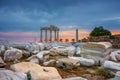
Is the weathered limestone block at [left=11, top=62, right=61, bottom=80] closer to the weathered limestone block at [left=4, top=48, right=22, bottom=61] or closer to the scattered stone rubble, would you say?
the scattered stone rubble

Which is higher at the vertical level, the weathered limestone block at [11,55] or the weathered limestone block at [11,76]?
the weathered limestone block at [11,55]

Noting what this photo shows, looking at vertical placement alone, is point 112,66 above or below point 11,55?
below

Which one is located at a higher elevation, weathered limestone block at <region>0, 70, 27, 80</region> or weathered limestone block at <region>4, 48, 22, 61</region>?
weathered limestone block at <region>4, 48, 22, 61</region>

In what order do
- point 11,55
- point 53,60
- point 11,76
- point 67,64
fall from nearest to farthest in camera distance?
point 11,76 < point 67,64 < point 53,60 < point 11,55

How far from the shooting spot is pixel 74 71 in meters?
6.86

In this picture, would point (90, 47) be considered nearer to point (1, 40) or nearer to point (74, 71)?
point (74, 71)

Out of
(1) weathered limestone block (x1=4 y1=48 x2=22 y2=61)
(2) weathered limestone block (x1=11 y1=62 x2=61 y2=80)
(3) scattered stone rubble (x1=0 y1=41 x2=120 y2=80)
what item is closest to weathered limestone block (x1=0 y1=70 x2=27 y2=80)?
(3) scattered stone rubble (x1=0 y1=41 x2=120 y2=80)

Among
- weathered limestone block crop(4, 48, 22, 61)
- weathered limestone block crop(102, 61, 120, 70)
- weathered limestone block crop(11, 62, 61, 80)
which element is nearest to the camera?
weathered limestone block crop(11, 62, 61, 80)

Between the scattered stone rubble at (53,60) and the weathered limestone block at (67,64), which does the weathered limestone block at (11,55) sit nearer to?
the scattered stone rubble at (53,60)

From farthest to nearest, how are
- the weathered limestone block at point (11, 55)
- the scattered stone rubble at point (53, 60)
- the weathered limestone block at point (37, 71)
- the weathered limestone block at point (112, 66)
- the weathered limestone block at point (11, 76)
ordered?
the weathered limestone block at point (11, 55) < the weathered limestone block at point (112, 66) < the scattered stone rubble at point (53, 60) < the weathered limestone block at point (37, 71) < the weathered limestone block at point (11, 76)

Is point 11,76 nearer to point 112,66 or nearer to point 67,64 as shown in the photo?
point 67,64

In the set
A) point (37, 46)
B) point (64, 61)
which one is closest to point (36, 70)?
point (64, 61)

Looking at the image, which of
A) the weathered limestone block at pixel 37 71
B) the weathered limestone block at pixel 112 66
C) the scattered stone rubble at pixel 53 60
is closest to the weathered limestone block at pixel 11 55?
the scattered stone rubble at pixel 53 60

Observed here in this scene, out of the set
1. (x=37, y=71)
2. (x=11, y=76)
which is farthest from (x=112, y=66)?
(x=11, y=76)
